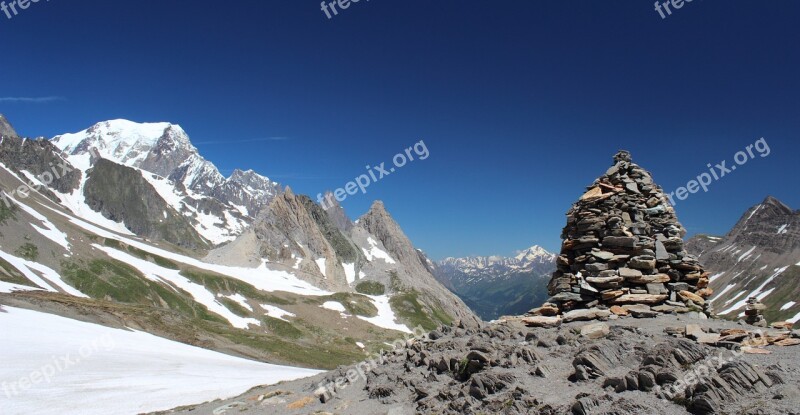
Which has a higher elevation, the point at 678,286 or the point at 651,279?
the point at 651,279

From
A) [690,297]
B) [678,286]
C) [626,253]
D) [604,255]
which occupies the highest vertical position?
[604,255]

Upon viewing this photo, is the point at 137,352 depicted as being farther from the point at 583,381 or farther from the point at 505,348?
the point at 583,381

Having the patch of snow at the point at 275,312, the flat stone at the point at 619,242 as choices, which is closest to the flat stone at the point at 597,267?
the flat stone at the point at 619,242

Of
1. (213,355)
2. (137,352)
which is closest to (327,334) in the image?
(213,355)

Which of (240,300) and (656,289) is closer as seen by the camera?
(656,289)

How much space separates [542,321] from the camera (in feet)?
56.3

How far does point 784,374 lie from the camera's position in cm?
948

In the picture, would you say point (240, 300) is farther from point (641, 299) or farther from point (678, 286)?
point (678, 286)

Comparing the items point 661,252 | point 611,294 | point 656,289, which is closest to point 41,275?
point 611,294

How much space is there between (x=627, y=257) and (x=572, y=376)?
8242 mm

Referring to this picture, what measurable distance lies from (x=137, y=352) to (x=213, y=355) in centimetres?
1024

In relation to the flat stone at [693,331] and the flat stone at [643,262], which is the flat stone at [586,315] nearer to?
the flat stone at [643,262]

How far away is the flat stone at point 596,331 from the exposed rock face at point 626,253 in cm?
295

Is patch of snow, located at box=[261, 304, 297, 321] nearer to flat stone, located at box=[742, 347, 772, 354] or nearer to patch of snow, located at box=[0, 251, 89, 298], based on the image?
patch of snow, located at box=[0, 251, 89, 298]
